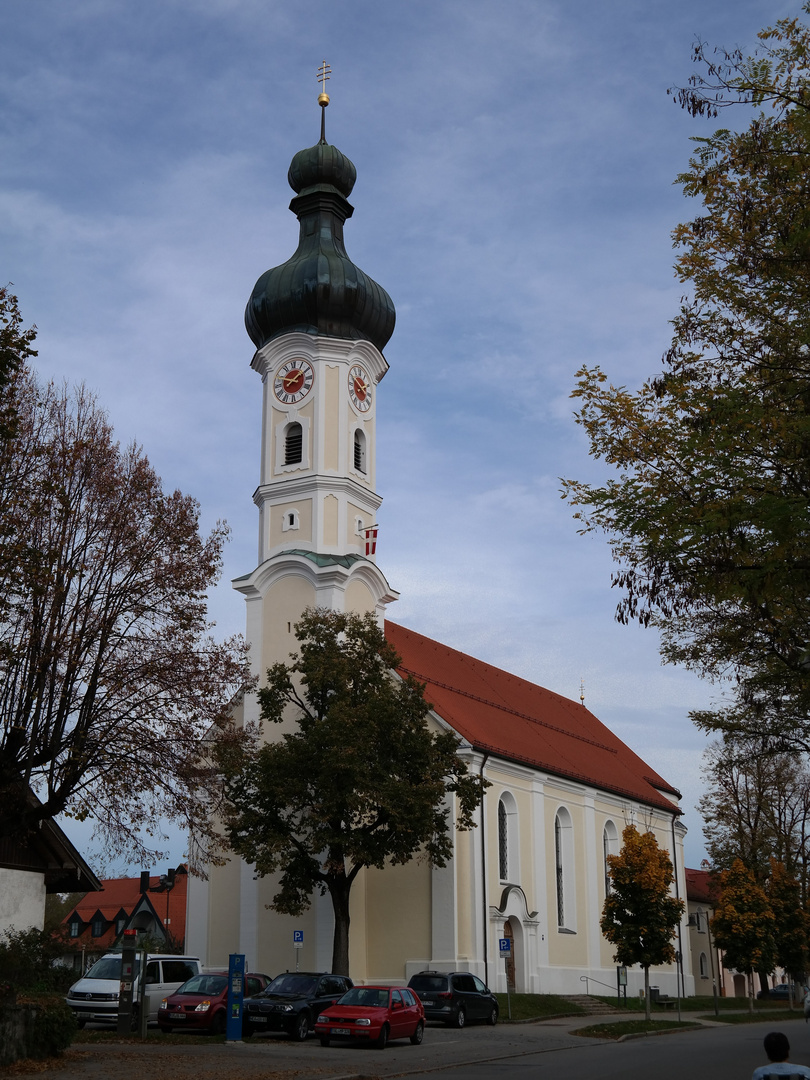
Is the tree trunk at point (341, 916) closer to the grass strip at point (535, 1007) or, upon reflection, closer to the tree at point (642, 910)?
the grass strip at point (535, 1007)

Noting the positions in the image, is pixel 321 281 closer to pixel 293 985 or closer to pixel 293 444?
pixel 293 444

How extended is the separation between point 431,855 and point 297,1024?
27.8 ft

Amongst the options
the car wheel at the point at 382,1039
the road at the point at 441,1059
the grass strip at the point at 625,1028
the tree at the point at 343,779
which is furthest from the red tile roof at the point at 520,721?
the car wheel at the point at 382,1039

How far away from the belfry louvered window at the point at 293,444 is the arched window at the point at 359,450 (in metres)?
2.04

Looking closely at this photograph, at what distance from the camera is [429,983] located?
28.3 m

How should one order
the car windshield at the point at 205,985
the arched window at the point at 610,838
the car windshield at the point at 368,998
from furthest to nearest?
the arched window at the point at 610,838, the car windshield at the point at 205,985, the car windshield at the point at 368,998

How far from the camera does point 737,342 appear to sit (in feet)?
44.0

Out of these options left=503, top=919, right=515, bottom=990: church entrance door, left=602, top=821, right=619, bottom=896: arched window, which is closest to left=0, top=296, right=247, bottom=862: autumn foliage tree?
left=503, top=919, right=515, bottom=990: church entrance door

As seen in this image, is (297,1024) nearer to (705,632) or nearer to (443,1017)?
(443,1017)

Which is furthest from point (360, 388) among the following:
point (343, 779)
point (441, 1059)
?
point (441, 1059)

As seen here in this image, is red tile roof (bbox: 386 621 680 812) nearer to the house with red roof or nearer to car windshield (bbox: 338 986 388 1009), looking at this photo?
car windshield (bbox: 338 986 388 1009)

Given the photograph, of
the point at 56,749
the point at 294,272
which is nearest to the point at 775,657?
the point at 56,749

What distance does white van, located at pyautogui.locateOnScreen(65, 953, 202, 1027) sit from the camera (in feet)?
79.2

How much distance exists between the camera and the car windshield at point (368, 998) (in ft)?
72.9
